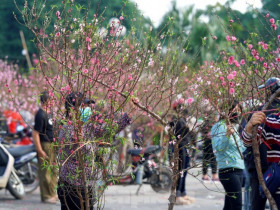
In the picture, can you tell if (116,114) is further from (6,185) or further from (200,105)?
A: (6,185)

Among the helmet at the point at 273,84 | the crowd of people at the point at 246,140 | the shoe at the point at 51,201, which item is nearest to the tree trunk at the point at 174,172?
the crowd of people at the point at 246,140

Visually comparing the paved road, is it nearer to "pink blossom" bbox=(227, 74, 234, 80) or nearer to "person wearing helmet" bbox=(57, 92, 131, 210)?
"pink blossom" bbox=(227, 74, 234, 80)

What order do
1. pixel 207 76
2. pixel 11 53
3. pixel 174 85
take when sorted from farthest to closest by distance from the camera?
pixel 11 53
pixel 207 76
pixel 174 85

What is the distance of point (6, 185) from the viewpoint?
416 inches

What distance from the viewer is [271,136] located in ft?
16.2

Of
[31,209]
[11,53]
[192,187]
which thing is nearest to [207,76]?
[31,209]

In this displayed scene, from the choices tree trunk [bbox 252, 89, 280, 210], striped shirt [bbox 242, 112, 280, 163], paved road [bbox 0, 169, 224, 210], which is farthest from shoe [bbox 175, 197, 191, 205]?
tree trunk [bbox 252, 89, 280, 210]

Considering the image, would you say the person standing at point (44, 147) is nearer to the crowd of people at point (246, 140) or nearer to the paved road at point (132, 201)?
the paved road at point (132, 201)

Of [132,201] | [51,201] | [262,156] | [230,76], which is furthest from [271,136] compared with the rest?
[132,201]

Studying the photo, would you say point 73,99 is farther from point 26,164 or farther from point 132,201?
point 26,164

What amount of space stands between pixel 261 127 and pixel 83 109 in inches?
58.2

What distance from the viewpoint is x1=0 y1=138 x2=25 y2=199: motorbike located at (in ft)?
33.8

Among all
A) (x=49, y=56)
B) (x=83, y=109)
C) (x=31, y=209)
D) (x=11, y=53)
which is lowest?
(x=31, y=209)

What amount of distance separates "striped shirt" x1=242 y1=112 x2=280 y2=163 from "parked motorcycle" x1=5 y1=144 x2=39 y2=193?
23.3ft
